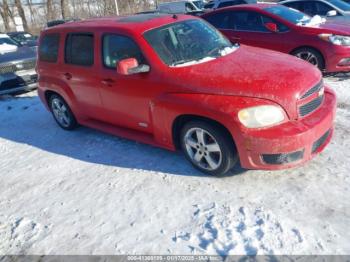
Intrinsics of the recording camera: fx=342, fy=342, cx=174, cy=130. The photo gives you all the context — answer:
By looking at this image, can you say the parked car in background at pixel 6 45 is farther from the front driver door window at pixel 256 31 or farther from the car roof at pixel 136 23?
the front driver door window at pixel 256 31

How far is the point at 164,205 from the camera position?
3562 mm

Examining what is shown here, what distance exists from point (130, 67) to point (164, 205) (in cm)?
159

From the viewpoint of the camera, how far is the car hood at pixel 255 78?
3.38 metres

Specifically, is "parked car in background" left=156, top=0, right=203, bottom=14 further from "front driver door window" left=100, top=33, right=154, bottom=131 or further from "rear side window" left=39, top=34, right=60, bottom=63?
"front driver door window" left=100, top=33, right=154, bottom=131

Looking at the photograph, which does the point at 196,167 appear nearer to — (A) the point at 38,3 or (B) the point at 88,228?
(B) the point at 88,228

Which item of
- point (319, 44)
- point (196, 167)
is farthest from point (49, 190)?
point (319, 44)

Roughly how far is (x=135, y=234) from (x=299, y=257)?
4.74 feet

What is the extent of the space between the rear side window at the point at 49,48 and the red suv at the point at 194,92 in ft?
0.14

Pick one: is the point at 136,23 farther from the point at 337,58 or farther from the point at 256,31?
the point at 337,58

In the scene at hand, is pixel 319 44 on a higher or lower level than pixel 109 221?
higher

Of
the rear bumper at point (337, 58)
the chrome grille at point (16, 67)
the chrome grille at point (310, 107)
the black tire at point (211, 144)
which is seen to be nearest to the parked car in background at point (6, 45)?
the chrome grille at point (16, 67)

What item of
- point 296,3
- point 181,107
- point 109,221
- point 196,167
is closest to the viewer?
point 109,221

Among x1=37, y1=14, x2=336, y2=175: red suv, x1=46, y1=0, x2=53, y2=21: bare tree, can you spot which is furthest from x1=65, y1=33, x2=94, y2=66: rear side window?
x1=46, y1=0, x2=53, y2=21: bare tree

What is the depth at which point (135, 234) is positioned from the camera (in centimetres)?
320
